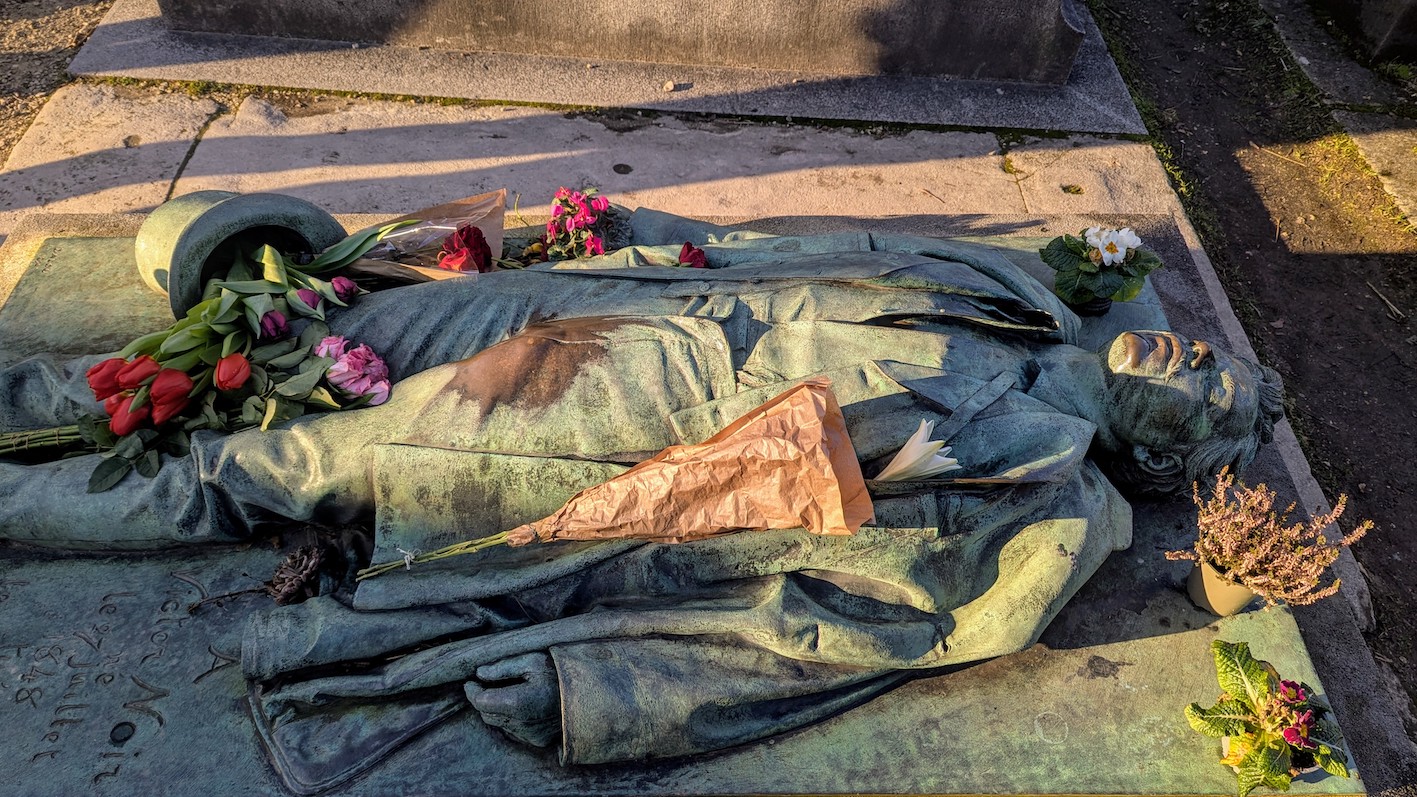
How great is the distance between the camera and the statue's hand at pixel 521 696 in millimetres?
2783

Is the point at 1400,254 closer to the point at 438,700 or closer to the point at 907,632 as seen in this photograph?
the point at 907,632

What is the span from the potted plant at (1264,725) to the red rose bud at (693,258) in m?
2.22

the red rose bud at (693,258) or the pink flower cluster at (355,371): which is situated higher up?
the pink flower cluster at (355,371)

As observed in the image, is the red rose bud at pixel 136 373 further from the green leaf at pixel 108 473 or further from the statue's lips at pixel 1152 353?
the statue's lips at pixel 1152 353

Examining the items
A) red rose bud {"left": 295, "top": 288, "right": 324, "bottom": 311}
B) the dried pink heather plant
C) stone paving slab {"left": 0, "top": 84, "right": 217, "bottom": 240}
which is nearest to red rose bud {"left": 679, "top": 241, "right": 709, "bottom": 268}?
red rose bud {"left": 295, "top": 288, "right": 324, "bottom": 311}

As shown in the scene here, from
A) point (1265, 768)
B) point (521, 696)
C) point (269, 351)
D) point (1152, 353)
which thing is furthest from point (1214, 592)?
point (269, 351)

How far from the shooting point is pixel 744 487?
2.79m

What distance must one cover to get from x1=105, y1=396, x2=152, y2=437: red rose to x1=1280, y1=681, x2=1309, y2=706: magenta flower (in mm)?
3662

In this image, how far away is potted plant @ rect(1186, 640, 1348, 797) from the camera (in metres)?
2.92

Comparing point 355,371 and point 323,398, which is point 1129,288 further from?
point 323,398

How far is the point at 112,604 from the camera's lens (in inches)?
125

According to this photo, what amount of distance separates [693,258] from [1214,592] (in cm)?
220

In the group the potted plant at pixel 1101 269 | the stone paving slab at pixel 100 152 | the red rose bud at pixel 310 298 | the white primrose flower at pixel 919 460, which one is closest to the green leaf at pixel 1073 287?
the potted plant at pixel 1101 269

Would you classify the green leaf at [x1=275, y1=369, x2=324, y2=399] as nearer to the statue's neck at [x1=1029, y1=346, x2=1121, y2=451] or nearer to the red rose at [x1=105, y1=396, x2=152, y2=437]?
the red rose at [x1=105, y1=396, x2=152, y2=437]
